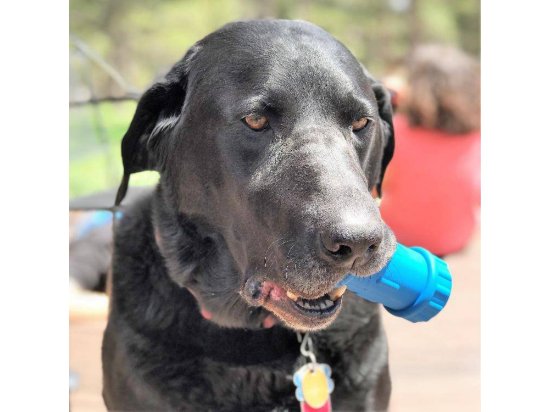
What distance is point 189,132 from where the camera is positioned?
1701 mm

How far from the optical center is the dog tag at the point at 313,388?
1725 millimetres

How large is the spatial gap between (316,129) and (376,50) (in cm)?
695

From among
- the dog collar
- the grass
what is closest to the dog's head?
the dog collar

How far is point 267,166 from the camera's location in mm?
1491

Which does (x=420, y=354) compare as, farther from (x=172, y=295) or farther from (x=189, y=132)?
(x=189, y=132)

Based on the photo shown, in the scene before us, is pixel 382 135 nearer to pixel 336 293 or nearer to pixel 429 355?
pixel 336 293

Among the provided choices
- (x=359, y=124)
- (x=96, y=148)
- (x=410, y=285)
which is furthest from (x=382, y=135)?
(x=96, y=148)

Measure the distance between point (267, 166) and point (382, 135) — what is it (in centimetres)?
49

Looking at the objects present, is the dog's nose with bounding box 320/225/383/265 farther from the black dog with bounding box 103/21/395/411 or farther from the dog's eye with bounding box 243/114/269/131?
the dog's eye with bounding box 243/114/269/131

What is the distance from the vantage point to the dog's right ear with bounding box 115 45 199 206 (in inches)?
70.0

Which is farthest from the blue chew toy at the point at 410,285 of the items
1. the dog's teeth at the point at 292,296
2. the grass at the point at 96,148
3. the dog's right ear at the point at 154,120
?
the grass at the point at 96,148

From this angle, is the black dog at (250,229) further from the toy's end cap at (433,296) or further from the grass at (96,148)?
the grass at (96,148)

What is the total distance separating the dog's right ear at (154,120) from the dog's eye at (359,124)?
461 millimetres

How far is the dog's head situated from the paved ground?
60 cm
